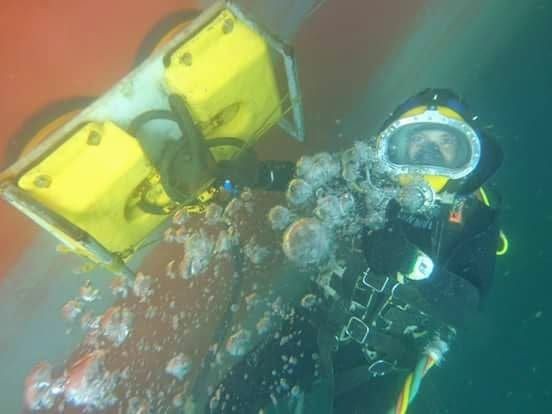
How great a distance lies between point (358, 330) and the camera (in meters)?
2.56

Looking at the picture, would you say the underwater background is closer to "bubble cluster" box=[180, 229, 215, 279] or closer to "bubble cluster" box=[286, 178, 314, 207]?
"bubble cluster" box=[286, 178, 314, 207]

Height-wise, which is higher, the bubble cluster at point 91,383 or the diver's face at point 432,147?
the diver's face at point 432,147

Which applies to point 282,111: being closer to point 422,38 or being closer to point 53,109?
point 53,109

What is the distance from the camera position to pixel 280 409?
3.12 meters

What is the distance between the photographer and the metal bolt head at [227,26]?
2.46 m

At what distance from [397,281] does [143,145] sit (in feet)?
5.29

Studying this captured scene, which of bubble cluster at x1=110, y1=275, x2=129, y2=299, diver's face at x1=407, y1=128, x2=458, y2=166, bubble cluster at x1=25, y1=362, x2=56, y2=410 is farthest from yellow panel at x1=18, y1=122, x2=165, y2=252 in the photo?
bubble cluster at x1=25, y1=362, x2=56, y2=410

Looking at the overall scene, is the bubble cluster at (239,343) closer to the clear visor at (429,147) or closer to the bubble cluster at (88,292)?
the bubble cluster at (88,292)

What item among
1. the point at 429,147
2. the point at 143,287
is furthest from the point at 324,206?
the point at 143,287

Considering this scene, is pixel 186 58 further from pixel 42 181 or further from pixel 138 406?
pixel 138 406

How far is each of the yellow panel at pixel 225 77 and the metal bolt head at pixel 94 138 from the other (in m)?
0.47

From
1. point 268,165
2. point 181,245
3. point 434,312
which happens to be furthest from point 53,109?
point 434,312

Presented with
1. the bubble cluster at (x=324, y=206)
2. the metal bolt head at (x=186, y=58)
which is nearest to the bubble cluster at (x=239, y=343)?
the bubble cluster at (x=324, y=206)

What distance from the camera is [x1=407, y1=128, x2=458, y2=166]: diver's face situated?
91.4 inches
